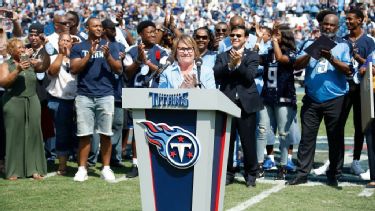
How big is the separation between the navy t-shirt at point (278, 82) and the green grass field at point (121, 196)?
3.56ft

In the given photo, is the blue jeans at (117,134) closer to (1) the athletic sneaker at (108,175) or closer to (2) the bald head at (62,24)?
(1) the athletic sneaker at (108,175)

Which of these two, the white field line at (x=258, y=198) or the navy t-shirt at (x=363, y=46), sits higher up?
the navy t-shirt at (x=363, y=46)

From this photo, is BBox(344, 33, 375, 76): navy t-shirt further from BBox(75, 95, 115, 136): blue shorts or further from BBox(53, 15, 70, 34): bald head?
BBox(53, 15, 70, 34): bald head

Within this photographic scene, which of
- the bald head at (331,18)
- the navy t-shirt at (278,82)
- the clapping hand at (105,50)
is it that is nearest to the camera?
the bald head at (331,18)

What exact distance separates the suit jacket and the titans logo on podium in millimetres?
3327

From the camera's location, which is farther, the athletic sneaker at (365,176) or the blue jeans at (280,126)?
the blue jeans at (280,126)

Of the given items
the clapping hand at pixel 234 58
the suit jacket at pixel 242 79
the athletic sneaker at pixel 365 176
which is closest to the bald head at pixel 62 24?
the suit jacket at pixel 242 79

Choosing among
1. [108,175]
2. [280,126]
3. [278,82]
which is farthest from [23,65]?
[280,126]

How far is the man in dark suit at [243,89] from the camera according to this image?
880cm

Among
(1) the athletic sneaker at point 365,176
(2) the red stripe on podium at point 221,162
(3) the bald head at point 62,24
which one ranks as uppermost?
(3) the bald head at point 62,24

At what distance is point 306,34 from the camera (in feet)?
93.0

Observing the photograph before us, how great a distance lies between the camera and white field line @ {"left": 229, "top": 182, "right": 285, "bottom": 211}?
311 inches

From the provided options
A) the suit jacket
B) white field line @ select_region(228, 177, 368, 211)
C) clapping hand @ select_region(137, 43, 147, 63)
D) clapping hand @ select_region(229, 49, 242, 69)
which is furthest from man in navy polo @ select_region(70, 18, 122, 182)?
white field line @ select_region(228, 177, 368, 211)

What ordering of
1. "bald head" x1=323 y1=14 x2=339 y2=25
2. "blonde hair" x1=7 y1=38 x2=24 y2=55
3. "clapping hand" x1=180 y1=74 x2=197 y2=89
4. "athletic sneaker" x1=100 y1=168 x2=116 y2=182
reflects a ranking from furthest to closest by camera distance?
"blonde hair" x1=7 y1=38 x2=24 y2=55 < "athletic sneaker" x1=100 y1=168 x2=116 y2=182 < "bald head" x1=323 y1=14 x2=339 y2=25 < "clapping hand" x1=180 y1=74 x2=197 y2=89
